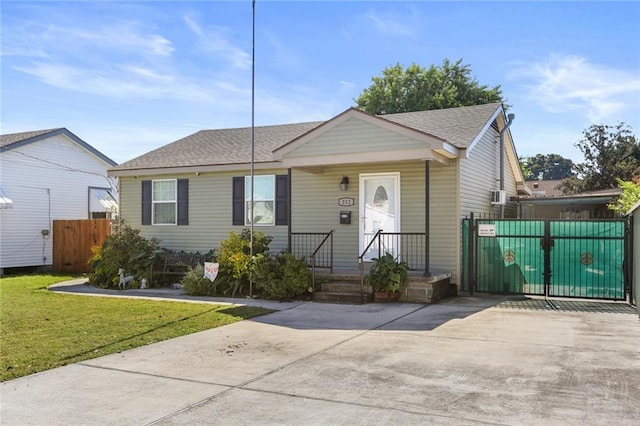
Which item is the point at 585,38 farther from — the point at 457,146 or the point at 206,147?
the point at 206,147

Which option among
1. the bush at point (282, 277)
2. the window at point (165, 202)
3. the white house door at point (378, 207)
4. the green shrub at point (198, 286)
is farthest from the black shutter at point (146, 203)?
Result: the white house door at point (378, 207)

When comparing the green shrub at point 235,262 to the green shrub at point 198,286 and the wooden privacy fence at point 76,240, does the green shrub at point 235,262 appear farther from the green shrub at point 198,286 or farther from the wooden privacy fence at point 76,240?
the wooden privacy fence at point 76,240

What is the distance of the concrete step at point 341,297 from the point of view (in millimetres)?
9852

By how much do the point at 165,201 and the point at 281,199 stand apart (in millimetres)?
3774

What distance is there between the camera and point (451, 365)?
5371 mm

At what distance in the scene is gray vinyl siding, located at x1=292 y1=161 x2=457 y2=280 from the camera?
35.7ft

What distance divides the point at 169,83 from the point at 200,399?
10.6 m

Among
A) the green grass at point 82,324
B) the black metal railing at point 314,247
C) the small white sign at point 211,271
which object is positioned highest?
the black metal railing at point 314,247

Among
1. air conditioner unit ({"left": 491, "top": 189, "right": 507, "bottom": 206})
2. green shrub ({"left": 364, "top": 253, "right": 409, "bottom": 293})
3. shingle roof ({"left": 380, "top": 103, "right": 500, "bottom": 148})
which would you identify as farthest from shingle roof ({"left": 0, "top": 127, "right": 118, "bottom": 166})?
air conditioner unit ({"left": 491, "top": 189, "right": 507, "bottom": 206})

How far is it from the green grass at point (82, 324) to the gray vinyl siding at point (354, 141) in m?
3.64

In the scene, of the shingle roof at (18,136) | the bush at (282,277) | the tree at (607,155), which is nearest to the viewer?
the bush at (282,277)

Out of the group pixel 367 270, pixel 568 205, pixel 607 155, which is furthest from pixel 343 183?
pixel 607 155

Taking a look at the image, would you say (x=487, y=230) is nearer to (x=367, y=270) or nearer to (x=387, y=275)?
(x=387, y=275)

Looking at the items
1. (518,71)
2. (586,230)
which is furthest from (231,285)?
(518,71)
